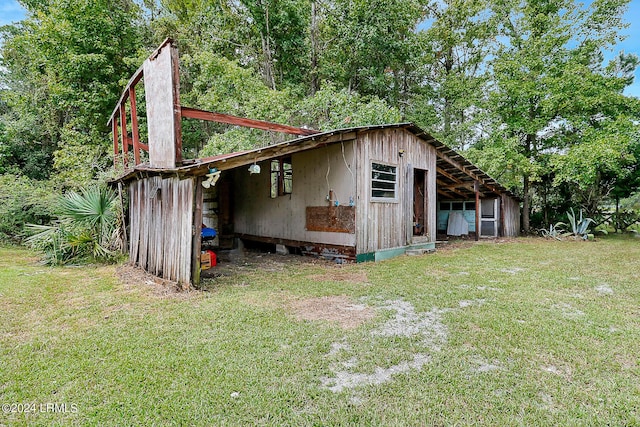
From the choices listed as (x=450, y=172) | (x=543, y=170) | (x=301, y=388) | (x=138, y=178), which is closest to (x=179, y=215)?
(x=138, y=178)

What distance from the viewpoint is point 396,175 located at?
8.64 m

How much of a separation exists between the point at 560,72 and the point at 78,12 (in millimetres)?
18655

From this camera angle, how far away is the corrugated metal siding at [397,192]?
765cm

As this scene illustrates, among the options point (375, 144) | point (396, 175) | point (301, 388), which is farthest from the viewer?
point (396, 175)

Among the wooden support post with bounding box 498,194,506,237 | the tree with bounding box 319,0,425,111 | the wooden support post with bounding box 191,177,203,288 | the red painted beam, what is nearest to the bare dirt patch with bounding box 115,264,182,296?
the wooden support post with bounding box 191,177,203,288

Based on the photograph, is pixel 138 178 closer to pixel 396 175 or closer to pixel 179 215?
pixel 179 215

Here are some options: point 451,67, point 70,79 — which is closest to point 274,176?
point 70,79

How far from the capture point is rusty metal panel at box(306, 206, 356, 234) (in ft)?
24.8

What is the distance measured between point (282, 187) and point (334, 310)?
18.4 feet

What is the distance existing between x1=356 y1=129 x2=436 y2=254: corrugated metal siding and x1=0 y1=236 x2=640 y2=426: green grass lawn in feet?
7.86

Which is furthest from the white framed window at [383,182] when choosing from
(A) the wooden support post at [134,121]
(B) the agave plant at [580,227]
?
(B) the agave plant at [580,227]

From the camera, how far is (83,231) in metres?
7.75

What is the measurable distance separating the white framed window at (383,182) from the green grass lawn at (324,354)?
2997 mm

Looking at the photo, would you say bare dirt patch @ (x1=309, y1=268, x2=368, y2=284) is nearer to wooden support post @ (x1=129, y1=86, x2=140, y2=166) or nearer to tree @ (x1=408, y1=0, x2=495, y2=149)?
wooden support post @ (x1=129, y1=86, x2=140, y2=166)
